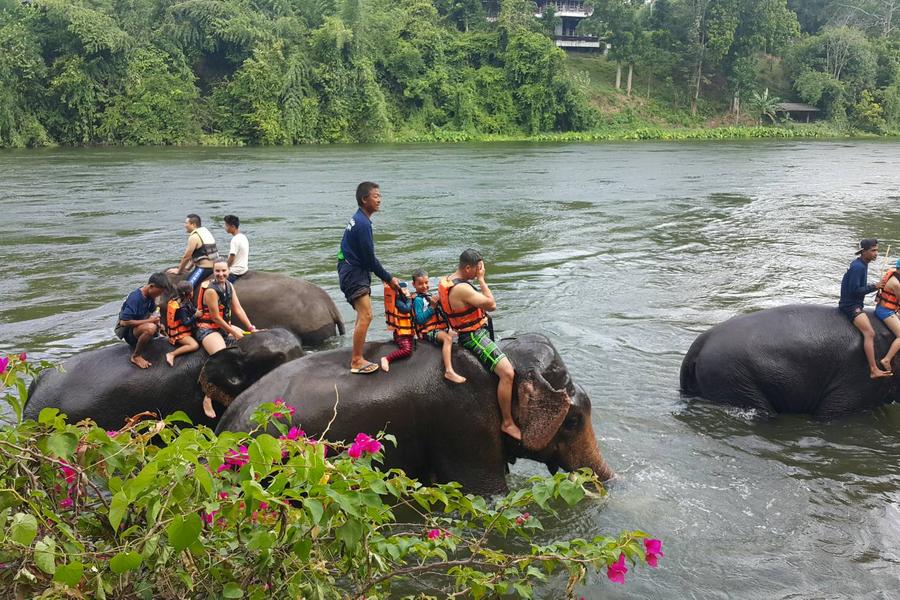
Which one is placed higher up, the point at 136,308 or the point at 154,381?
the point at 136,308

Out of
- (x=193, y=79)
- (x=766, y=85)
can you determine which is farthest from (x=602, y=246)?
(x=766, y=85)

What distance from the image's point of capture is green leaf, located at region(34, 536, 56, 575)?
2.31 meters

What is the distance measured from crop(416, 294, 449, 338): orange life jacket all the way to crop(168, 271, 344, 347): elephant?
3856mm

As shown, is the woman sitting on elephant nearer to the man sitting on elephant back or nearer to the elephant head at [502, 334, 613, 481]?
the man sitting on elephant back

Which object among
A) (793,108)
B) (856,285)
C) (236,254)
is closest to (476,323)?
(856,285)

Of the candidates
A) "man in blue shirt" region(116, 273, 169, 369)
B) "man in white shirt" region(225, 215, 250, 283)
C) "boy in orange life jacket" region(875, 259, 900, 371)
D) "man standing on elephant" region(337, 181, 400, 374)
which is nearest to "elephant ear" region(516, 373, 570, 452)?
"man standing on elephant" region(337, 181, 400, 374)

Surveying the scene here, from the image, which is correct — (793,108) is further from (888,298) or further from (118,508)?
(118,508)

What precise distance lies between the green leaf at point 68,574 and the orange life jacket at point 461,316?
3.32m

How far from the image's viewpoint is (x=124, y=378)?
6469 millimetres

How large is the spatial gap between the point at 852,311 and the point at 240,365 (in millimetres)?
5440

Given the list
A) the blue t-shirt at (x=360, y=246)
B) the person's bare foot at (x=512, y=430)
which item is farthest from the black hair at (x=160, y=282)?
the person's bare foot at (x=512, y=430)

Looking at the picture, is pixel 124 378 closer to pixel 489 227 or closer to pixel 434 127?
pixel 489 227

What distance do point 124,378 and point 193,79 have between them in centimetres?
4381

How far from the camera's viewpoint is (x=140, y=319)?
263 inches
